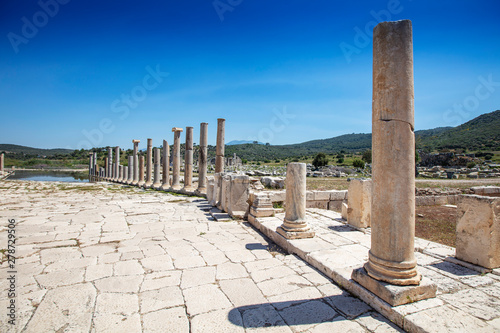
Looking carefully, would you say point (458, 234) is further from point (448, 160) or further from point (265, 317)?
point (448, 160)

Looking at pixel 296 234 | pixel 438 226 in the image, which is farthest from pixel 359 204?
pixel 438 226

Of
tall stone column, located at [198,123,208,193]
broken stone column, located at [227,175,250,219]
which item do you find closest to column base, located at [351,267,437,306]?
broken stone column, located at [227,175,250,219]

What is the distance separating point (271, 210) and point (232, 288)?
4228 mm

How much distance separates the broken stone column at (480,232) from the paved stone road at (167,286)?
2.45 meters

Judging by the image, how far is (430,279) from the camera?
11.9 ft

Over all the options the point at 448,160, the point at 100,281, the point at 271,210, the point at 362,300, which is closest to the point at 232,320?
the point at 362,300

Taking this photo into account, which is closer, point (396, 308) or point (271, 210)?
point (396, 308)

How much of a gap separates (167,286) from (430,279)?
364cm

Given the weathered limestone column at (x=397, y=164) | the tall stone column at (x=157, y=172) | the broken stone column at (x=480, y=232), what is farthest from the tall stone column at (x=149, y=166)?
the broken stone column at (x=480, y=232)

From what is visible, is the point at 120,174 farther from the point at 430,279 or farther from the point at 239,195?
the point at 430,279

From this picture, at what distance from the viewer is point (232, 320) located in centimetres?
295

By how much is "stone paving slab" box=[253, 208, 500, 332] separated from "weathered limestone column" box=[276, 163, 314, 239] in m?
0.19

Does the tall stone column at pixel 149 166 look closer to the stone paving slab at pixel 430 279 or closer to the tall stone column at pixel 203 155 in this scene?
the tall stone column at pixel 203 155

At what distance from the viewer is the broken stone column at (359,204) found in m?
6.80
